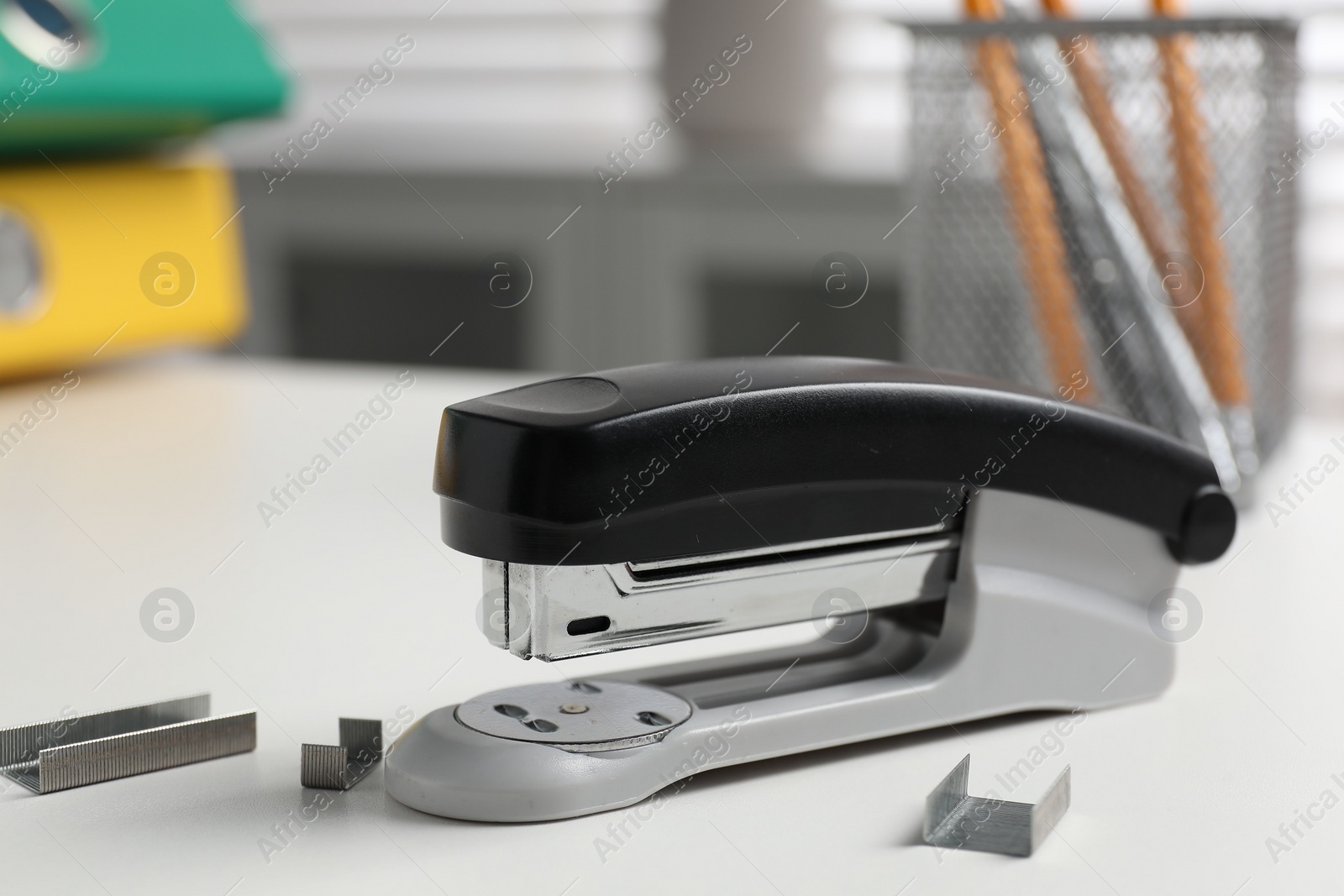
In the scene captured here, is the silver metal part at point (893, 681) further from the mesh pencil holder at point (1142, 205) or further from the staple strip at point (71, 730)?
the mesh pencil holder at point (1142, 205)

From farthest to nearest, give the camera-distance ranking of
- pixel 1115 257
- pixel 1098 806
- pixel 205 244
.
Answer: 1. pixel 205 244
2. pixel 1115 257
3. pixel 1098 806

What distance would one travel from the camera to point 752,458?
0.45 meters

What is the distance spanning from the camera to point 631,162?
2.05 metres

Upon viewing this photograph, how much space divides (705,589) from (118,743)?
0.18m

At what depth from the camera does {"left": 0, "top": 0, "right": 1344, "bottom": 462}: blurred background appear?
3.68ft

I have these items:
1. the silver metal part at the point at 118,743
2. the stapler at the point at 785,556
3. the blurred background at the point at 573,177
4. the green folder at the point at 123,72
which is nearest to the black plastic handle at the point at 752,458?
the stapler at the point at 785,556

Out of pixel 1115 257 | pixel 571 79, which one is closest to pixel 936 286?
pixel 1115 257

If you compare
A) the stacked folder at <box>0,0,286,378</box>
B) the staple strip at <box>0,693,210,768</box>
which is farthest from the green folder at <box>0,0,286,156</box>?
the staple strip at <box>0,693,210,768</box>

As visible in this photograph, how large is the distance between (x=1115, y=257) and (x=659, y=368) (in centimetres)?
45

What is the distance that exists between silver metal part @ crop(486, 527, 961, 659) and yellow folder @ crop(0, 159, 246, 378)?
28.4 inches

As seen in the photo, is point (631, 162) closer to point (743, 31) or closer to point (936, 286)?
point (743, 31)

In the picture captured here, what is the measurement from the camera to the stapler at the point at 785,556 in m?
0.43

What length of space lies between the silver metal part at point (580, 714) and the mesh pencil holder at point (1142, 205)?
1.51 feet

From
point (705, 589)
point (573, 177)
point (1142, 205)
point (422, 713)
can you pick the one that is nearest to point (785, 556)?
point (705, 589)
